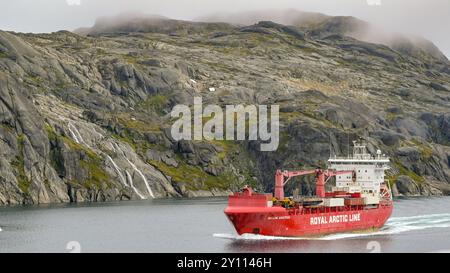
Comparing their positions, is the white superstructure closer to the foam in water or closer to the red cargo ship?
the red cargo ship

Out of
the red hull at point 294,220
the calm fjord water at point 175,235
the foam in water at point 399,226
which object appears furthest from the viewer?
the foam in water at point 399,226

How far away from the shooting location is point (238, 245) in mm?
107812

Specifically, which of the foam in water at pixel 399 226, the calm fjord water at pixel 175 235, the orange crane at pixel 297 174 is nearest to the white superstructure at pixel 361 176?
the orange crane at pixel 297 174

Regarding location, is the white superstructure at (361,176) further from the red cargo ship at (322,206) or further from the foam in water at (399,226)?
the foam in water at (399,226)

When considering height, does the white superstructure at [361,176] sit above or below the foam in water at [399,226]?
above

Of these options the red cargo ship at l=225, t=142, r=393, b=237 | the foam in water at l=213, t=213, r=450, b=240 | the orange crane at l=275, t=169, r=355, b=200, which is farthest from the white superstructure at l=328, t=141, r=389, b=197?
the foam in water at l=213, t=213, r=450, b=240

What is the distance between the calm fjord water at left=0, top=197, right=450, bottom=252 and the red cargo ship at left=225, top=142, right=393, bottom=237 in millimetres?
2303

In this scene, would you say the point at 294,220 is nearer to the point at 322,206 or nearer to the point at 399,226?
the point at 322,206

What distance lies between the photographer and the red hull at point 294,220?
370 ft

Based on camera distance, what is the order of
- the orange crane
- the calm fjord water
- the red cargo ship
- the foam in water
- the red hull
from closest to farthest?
the calm fjord water
the red hull
the red cargo ship
the foam in water
the orange crane

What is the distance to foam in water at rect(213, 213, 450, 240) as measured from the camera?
115 meters

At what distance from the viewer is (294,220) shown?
4594 inches
